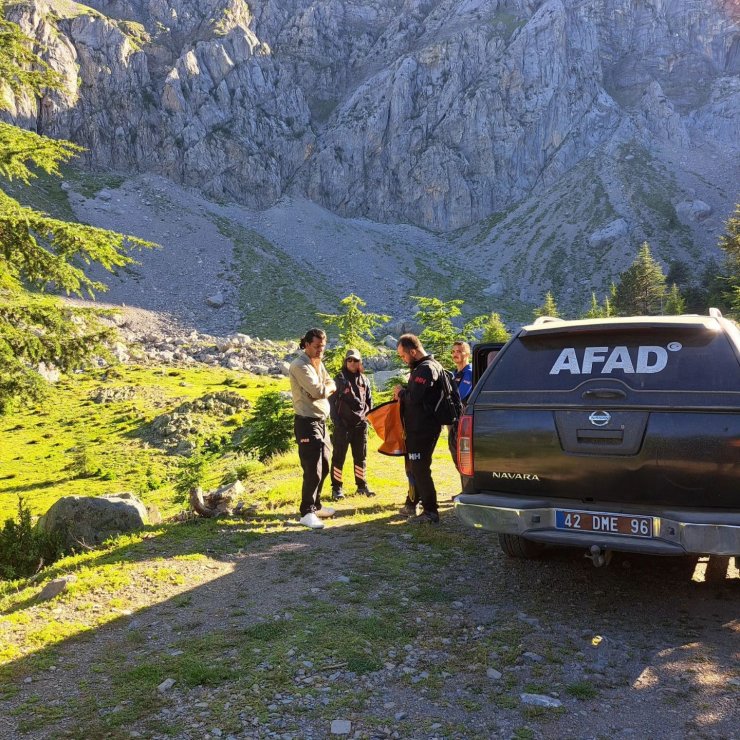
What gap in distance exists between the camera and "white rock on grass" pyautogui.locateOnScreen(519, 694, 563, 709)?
337 cm

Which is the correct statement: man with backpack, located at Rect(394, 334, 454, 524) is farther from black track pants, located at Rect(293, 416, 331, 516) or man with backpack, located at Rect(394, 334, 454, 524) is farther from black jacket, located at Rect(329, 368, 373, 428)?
black jacket, located at Rect(329, 368, 373, 428)

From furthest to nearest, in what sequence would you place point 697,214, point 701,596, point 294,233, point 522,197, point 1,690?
point 522,197, point 294,233, point 697,214, point 701,596, point 1,690

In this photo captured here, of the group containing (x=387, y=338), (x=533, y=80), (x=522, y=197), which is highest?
(x=533, y=80)

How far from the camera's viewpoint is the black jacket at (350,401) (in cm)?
941

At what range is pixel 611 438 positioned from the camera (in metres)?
4.21

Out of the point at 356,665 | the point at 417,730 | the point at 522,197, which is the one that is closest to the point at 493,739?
the point at 417,730

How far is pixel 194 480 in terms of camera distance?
17.7 meters

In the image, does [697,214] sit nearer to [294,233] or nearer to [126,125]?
[294,233]

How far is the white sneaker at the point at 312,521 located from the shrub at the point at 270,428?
1049cm

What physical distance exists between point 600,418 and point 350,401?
560 cm

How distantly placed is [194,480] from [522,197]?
119 m

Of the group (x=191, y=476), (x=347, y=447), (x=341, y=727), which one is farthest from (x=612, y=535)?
(x=191, y=476)

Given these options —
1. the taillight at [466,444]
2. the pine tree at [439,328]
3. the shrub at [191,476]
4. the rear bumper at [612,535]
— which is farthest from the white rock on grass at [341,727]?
the pine tree at [439,328]

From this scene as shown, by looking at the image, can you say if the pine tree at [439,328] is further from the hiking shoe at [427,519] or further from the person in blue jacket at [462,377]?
the hiking shoe at [427,519]
